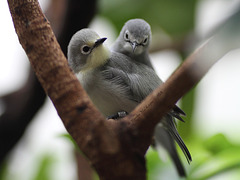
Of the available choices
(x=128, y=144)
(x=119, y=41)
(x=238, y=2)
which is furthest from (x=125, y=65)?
(x=238, y=2)

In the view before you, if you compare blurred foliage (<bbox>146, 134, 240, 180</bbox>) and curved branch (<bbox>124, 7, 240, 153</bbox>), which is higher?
curved branch (<bbox>124, 7, 240, 153</bbox>)

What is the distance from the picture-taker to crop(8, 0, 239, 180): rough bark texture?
3.10 ft

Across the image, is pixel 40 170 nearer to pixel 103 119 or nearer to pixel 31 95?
pixel 31 95

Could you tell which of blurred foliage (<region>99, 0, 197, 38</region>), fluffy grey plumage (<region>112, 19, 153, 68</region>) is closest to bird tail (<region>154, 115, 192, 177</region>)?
fluffy grey plumage (<region>112, 19, 153, 68</region>)

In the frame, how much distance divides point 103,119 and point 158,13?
1892 mm

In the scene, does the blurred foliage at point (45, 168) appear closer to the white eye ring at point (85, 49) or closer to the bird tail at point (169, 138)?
the bird tail at point (169, 138)

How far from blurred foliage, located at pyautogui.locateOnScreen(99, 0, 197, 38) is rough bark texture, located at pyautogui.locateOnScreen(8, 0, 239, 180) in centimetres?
164

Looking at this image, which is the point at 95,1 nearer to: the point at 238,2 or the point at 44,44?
the point at 44,44

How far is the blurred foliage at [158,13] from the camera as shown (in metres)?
2.69

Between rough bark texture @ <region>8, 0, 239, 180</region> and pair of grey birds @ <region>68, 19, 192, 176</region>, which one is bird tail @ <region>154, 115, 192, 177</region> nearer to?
pair of grey birds @ <region>68, 19, 192, 176</region>

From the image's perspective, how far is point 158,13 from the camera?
275cm

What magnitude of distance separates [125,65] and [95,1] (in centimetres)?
51

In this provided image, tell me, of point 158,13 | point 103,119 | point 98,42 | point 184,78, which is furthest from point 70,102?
point 158,13

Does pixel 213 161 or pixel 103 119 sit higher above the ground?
pixel 103 119
